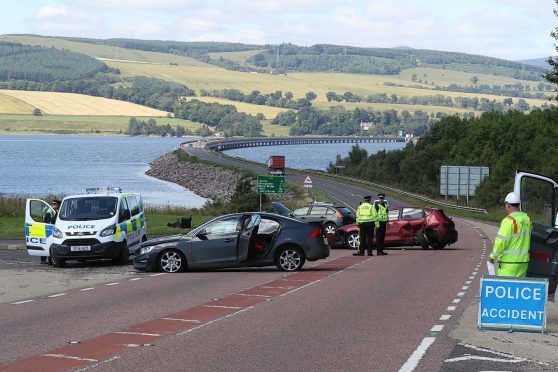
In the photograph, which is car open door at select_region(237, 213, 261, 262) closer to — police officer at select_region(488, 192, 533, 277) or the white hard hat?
police officer at select_region(488, 192, 533, 277)

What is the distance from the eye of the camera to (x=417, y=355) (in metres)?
13.6

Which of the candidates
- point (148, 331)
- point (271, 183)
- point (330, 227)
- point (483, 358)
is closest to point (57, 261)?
point (148, 331)

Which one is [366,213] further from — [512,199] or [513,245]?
[512,199]

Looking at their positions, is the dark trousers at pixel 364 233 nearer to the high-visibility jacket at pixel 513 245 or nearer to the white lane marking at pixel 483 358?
the high-visibility jacket at pixel 513 245

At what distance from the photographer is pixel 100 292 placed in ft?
72.3

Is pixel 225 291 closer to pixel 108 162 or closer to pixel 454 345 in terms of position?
pixel 454 345

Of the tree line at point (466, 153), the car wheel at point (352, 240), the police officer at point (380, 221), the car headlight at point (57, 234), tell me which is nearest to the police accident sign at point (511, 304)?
the car headlight at point (57, 234)

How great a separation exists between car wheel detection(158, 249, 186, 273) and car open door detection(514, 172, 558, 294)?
28.7ft

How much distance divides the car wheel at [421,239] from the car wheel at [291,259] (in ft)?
40.0

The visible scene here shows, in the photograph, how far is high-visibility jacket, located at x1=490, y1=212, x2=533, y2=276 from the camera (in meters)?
16.3

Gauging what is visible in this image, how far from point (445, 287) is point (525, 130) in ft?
356

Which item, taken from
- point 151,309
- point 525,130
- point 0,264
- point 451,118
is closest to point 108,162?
point 451,118

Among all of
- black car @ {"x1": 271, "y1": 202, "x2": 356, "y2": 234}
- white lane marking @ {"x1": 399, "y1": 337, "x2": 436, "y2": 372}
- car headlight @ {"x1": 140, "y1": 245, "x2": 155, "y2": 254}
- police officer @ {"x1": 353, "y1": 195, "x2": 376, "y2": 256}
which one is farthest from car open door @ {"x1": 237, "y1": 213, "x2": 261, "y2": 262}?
black car @ {"x1": 271, "y1": 202, "x2": 356, "y2": 234}

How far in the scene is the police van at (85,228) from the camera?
29.6 m
